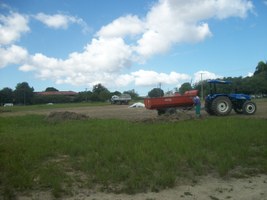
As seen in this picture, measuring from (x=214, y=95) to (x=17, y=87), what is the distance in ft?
388

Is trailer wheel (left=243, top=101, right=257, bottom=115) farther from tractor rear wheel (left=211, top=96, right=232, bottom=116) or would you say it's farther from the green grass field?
the green grass field

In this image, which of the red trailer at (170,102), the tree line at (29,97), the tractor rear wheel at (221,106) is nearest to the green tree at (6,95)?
the tree line at (29,97)

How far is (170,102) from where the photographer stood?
2522cm

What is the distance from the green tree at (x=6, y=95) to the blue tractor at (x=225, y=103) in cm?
11271

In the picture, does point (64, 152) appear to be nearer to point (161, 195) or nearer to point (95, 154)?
point (95, 154)

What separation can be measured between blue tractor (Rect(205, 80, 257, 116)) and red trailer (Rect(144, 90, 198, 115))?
4.07ft

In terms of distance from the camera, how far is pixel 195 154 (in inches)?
380

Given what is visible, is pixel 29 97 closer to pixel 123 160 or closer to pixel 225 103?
pixel 225 103

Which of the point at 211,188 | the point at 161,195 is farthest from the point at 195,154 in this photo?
the point at 161,195

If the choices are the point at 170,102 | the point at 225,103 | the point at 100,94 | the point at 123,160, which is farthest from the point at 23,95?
the point at 123,160

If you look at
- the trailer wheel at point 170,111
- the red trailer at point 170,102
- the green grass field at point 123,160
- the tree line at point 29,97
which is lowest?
the green grass field at point 123,160

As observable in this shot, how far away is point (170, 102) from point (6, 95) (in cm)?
11439

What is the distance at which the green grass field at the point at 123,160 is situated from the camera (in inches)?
294

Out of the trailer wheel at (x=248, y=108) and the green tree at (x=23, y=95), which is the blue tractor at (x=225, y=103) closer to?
the trailer wheel at (x=248, y=108)
